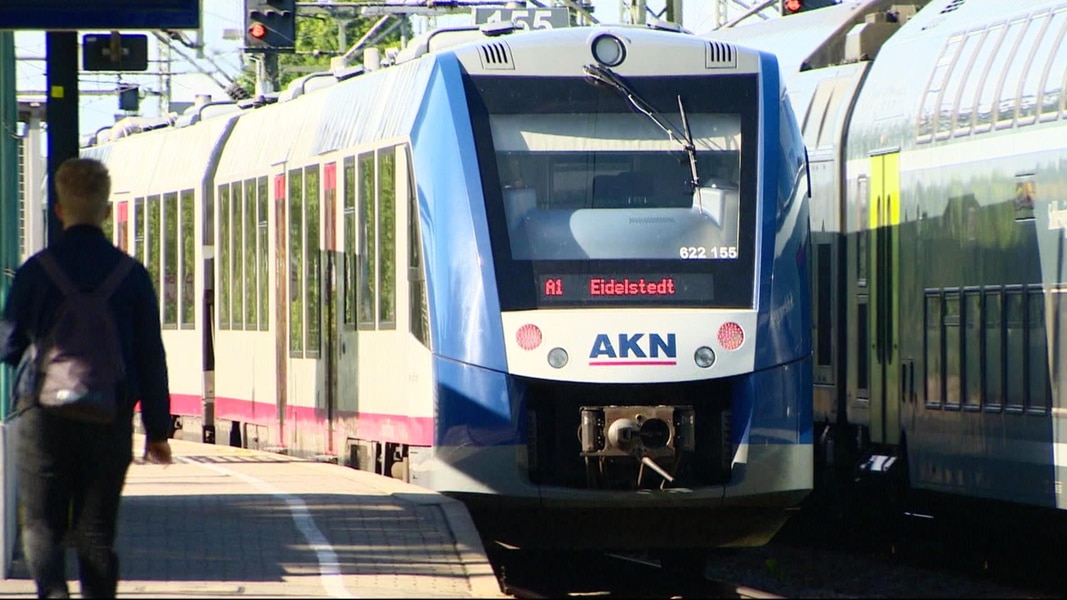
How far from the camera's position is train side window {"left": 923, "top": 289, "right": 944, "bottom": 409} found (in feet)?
52.2

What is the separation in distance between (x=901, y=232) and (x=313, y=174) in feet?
13.7

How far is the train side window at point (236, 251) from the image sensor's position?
2031 cm

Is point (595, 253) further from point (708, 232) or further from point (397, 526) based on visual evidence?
point (397, 526)

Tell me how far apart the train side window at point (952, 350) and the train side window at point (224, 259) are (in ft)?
24.3

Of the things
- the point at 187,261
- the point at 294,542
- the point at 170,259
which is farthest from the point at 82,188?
the point at 170,259

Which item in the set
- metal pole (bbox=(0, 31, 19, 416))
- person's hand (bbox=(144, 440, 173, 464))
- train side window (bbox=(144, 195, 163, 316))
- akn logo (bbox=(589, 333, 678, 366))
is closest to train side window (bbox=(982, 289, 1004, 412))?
akn logo (bbox=(589, 333, 678, 366))

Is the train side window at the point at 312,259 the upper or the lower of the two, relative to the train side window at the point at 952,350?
upper

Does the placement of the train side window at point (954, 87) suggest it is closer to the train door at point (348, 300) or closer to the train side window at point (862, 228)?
the train side window at point (862, 228)

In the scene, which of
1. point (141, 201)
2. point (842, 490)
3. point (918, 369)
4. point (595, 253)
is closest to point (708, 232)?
point (595, 253)

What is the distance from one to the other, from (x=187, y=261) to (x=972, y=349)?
31.6ft

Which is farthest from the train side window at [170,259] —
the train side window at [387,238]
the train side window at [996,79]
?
the train side window at [996,79]

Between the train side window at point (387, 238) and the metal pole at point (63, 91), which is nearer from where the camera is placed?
the metal pole at point (63, 91)

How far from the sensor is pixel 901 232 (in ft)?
54.6

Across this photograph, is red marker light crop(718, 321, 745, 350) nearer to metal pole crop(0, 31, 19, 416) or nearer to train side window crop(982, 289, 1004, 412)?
train side window crop(982, 289, 1004, 412)
